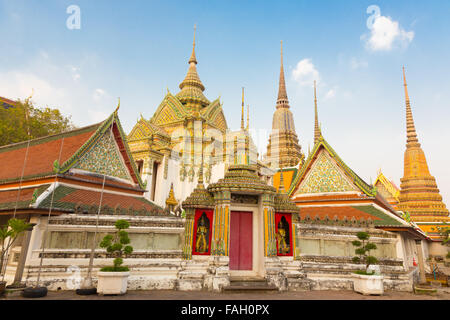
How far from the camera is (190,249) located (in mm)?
9250

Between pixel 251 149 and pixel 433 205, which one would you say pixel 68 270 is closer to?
pixel 251 149

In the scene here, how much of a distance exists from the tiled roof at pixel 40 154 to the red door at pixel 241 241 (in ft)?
22.3

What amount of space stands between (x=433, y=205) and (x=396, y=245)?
1694cm

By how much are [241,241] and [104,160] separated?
6.78 meters

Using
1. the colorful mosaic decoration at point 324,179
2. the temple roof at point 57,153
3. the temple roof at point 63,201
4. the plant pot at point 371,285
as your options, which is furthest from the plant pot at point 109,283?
the colorful mosaic decoration at point 324,179

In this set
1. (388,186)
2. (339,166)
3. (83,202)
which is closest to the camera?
(83,202)

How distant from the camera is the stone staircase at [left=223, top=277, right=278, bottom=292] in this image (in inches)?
331

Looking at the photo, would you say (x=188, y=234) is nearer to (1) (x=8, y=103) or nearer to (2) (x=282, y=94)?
(1) (x=8, y=103)

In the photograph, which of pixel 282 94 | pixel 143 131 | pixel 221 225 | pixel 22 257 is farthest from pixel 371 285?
pixel 282 94

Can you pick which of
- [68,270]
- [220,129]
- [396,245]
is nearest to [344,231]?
[396,245]

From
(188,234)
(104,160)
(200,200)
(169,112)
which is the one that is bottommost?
(188,234)

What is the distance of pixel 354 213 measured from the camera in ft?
41.1

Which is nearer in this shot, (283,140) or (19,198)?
(19,198)
